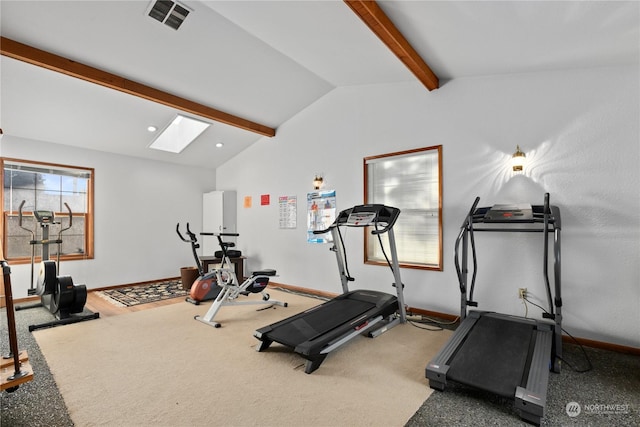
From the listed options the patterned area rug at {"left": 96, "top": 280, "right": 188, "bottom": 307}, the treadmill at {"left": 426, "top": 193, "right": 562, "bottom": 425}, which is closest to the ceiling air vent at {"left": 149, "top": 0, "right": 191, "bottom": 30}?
the treadmill at {"left": 426, "top": 193, "right": 562, "bottom": 425}

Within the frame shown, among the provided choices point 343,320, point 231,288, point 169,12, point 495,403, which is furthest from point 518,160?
point 169,12

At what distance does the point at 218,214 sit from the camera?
6.29 meters

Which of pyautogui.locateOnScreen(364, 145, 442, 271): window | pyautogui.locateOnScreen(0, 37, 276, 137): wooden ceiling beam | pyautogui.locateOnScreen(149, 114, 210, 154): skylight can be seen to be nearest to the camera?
pyautogui.locateOnScreen(0, 37, 276, 137): wooden ceiling beam

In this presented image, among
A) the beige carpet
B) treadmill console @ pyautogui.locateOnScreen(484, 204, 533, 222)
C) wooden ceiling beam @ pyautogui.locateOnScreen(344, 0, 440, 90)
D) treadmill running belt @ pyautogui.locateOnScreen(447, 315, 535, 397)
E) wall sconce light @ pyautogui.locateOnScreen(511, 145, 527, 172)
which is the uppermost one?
wooden ceiling beam @ pyautogui.locateOnScreen(344, 0, 440, 90)

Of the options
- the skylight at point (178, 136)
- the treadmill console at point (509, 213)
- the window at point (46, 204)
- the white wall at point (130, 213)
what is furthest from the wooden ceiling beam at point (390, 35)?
the white wall at point (130, 213)

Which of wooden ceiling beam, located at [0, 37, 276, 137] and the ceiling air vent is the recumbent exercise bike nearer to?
wooden ceiling beam, located at [0, 37, 276, 137]

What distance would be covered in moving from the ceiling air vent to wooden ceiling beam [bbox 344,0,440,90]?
66.9 inches

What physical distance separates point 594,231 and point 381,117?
271 cm

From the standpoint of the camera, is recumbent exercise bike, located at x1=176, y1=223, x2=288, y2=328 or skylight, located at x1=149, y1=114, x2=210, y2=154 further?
skylight, located at x1=149, y1=114, x2=210, y2=154

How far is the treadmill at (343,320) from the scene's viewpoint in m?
2.56

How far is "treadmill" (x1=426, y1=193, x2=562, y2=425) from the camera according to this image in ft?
6.26

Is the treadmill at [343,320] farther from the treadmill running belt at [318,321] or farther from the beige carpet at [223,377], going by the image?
the beige carpet at [223,377]

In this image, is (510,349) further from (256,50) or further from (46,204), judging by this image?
(46,204)

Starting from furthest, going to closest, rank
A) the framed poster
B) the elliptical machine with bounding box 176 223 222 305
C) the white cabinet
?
the white cabinet
the framed poster
the elliptical machine with bounding box 176 223 222 305
